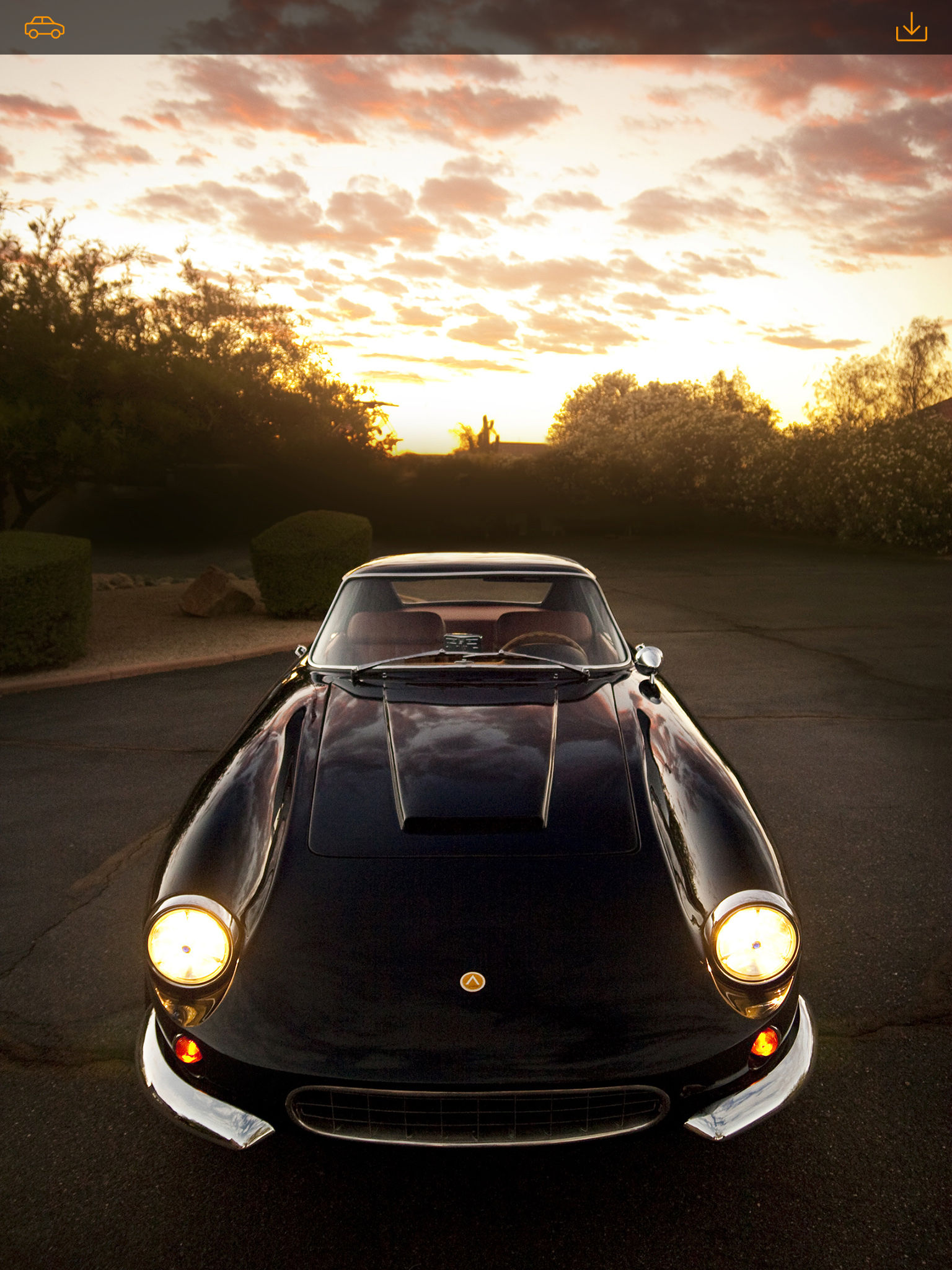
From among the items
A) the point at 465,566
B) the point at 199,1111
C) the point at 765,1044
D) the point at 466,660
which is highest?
the point at 465,566

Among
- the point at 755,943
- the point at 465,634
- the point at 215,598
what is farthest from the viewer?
the point at 215,598

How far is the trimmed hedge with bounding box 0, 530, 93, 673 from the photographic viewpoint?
8688 millimetres

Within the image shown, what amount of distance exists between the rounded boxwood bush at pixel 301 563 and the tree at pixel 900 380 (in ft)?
157

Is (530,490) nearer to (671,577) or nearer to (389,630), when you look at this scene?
(671,577)

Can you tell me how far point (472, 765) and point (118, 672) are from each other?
7.32 m

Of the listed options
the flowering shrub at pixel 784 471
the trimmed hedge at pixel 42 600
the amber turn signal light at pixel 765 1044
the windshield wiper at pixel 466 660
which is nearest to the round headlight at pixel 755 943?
the amber turn signal light at pixel 765 1044

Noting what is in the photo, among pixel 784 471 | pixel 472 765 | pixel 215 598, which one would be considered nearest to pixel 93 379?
pixel 215 598

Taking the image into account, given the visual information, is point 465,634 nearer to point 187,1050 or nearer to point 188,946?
point 188,946

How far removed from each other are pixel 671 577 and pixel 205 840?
55.7 ft

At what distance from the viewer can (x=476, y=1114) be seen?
6.85ft

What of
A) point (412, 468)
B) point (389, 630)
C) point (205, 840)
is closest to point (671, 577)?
point (412, 468)

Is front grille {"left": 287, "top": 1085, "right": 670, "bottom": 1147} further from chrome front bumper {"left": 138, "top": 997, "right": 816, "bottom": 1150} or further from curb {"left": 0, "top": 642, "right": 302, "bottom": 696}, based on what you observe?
curb {"left": 0, "top": 642, "right": 302, "bottom": 696}

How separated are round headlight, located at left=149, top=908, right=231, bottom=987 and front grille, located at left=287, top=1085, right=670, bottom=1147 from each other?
0.38 m

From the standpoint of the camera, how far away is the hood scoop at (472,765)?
2.61 meters
